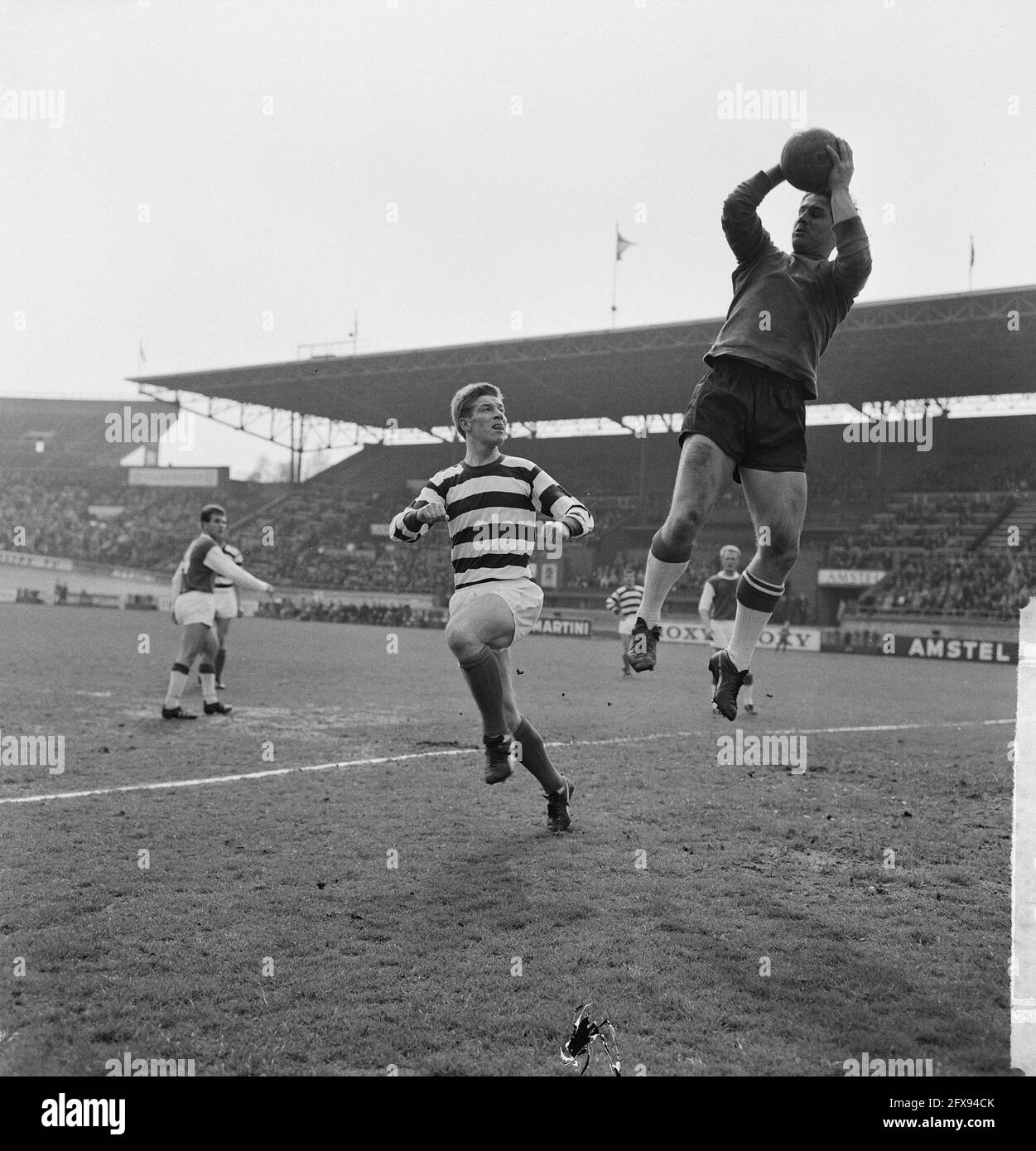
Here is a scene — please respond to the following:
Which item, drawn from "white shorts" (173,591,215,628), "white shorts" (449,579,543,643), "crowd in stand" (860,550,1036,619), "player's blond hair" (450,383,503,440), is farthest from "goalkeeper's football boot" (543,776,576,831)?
"crowd in stand" (860,550,1036,619)

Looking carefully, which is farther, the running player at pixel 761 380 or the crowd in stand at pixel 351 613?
the crowd in stand at pixel 351 613

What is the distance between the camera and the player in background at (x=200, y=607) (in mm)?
10148

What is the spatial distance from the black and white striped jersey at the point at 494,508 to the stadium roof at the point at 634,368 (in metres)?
16.1

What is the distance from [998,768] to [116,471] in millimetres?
56408

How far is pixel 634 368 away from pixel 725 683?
2240 centimetres

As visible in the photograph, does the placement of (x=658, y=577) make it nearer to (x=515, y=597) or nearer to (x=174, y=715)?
(x=515, y=597)

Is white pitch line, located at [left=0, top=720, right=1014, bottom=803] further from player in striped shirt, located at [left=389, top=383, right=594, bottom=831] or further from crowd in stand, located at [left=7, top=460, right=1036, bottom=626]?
crowd in stand, located at [left=7, top=460, right=1036, bottom=626]

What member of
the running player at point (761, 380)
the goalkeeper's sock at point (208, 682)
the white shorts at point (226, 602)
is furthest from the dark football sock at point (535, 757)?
the white shorts at point (226, 602)

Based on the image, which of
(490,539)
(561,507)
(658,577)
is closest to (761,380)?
(658,577)

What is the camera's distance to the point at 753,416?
394 centimetres

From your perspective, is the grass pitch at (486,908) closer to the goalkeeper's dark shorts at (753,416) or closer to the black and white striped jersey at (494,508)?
the black and white striped jersey at (494,508)
